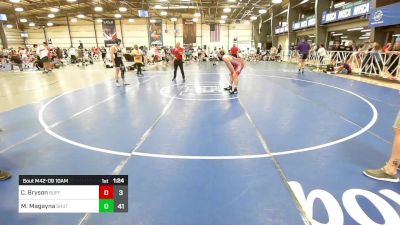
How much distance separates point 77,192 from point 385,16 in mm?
15855

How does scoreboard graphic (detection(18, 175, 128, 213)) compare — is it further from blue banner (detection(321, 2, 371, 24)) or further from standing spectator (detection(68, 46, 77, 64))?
standing spectator (detection(68, 46, 77, 64))

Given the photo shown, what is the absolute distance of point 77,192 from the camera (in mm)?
1944

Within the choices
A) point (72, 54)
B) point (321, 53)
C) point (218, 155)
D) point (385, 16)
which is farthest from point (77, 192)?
point (72, 54)

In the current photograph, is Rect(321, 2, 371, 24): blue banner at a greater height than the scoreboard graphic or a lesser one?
greater

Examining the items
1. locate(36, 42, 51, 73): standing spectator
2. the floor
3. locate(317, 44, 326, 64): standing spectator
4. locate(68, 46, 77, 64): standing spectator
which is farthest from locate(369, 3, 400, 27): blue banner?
locate(68, 46, 77, 64): standing spectator

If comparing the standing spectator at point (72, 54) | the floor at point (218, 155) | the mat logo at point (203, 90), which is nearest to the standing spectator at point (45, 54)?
the standing spectator at point (72, 54)

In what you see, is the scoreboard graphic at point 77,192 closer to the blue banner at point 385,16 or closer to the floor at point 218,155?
the floor at point 218,155

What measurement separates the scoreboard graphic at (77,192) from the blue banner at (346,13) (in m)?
19.3

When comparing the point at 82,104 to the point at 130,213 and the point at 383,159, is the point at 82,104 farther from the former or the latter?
the point at 383,159

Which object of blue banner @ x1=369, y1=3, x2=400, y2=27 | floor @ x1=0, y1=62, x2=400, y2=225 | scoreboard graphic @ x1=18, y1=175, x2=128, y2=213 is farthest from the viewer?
blue banner @ x1=369, y1=3, x2=400, y2=27

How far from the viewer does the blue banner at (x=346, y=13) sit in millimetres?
16492

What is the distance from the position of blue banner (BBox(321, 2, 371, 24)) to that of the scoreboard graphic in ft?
63.5

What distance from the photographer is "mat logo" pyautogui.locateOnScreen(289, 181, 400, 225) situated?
2.41 meters

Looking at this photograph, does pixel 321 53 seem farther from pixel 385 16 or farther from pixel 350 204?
pixel 350 204
